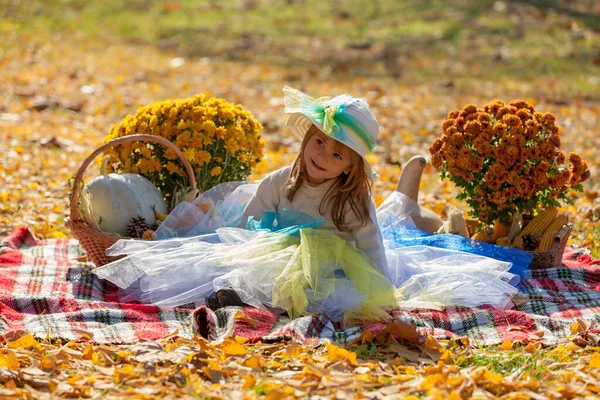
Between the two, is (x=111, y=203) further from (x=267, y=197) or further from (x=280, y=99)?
(x=280, y=99)

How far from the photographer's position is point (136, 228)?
4.98 meters

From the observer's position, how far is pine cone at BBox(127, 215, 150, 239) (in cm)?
498

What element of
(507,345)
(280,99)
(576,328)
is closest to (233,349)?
(507,345)

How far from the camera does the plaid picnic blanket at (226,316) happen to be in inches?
158

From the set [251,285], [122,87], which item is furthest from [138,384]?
[122,87]

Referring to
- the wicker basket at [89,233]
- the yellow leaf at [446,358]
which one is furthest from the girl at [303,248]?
the yellow leaf at [446,358]

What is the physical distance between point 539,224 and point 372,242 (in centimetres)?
132

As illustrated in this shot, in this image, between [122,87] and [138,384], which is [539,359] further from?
[122,87]

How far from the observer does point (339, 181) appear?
15.6ft

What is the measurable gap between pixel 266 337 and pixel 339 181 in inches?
46.7

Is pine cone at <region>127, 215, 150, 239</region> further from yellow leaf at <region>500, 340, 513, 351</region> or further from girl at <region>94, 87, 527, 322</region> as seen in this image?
yellow leaf at <region>500, 340, 513, 351</region>

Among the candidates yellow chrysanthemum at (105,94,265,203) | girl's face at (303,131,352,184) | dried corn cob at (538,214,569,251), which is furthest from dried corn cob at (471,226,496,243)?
yellow chrysanthemum at (105,94,265,203)

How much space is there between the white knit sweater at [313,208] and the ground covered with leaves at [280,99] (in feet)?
2.76

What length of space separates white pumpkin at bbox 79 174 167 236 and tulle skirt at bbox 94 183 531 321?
230 mm
